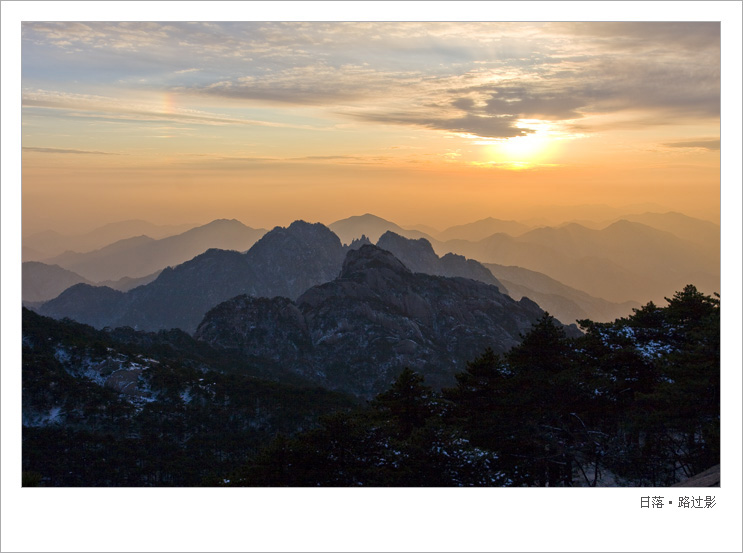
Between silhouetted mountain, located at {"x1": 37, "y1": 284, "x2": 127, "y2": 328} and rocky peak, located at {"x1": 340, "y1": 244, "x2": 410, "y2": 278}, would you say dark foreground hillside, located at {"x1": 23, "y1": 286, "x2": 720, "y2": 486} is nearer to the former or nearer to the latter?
rocky peak, located at {"x1": 340, "y1": 244, "x2": 410, "y2": 278}

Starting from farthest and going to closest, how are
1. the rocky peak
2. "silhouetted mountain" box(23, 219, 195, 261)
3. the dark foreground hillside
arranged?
1. the rocky peak
2. "silhouetted mountain" box(23, 219, 195, 261)
3. the dark foreground hillside

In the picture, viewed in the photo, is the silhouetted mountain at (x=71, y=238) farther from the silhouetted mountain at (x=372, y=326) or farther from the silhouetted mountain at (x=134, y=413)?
the silhouetted mountain at (x=372, y=326)

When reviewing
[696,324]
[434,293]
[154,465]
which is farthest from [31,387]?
[434,293]

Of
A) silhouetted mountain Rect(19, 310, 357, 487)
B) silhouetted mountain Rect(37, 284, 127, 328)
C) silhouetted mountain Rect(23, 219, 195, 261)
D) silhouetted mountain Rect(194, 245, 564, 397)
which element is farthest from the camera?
silhouetted mountain Rect(37, 284, 127, 328)

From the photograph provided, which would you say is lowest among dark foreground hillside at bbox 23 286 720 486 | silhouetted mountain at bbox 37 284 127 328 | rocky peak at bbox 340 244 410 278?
silhouetted mountain at bbox 37 284 127 328

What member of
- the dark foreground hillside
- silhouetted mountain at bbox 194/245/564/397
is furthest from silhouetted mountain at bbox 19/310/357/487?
silhouetted mountain at bbox 194/245/564/397

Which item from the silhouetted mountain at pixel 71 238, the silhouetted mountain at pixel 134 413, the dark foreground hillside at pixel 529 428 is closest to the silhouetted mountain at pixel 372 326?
the silhouetted mountain at pixel 71 238

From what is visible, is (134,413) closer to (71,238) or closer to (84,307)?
(71,238)

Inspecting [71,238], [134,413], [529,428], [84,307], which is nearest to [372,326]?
[71,238]
